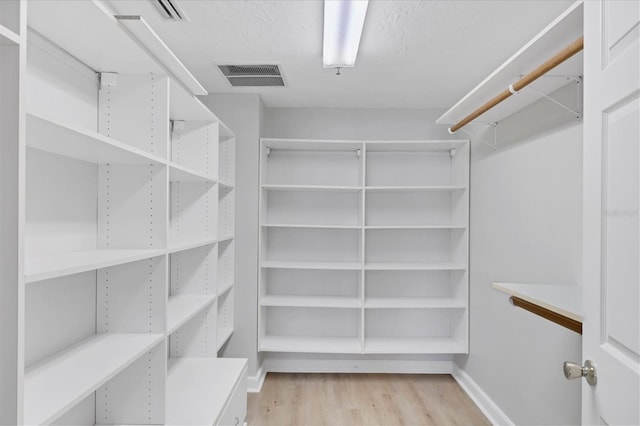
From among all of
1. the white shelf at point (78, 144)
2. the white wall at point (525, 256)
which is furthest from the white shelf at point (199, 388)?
the white wall at point (525, 256)

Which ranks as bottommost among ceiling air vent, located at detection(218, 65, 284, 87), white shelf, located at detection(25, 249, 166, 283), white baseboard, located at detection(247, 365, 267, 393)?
white baseboard, located at detection(247, 365, 267, 393)

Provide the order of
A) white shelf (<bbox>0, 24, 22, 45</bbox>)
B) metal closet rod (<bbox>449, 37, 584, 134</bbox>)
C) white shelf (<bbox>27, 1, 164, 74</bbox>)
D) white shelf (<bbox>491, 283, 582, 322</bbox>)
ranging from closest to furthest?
white shelf (<bbox>0, 24, 22, 45</bbox>) < white shelf (<bbox>27, 1, 164, 74</bbox>) < white shelf (<bbox>491, 283, 582, 322</bbox>) < metal closet rod (<bbox>449, 37, 584, 134</bbox>)

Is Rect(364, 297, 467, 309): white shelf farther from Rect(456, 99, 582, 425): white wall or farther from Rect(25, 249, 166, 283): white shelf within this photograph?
Rect(25, 249, 166, 283): white shelf

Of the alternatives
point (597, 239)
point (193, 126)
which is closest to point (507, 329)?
point (597, 239)

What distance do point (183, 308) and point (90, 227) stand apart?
807mm

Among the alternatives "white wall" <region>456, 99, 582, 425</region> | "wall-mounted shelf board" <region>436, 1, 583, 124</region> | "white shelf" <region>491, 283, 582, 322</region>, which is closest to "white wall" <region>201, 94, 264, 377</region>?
"wall-mounted shelf board" <region>436, 1, 583, 124</region>

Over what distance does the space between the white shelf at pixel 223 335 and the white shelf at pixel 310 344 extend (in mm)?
329

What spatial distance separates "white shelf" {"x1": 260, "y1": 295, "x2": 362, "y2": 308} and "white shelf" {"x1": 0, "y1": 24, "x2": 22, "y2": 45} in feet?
9.04

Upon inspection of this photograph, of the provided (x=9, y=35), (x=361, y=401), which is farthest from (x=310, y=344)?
(x=9, y=35)

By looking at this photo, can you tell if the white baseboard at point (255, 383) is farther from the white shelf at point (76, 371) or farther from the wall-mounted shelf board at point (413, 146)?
the wall-mounted shelf board at point (413, 146)

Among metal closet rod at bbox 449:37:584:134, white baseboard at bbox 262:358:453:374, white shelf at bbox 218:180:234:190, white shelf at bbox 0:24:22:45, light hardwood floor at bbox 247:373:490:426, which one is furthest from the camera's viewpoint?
white baseboard at bbox 262:358:453:374

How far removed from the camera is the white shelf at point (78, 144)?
1.08 m

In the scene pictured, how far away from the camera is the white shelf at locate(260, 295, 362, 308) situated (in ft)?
11.1

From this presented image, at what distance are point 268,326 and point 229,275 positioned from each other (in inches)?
28.8
